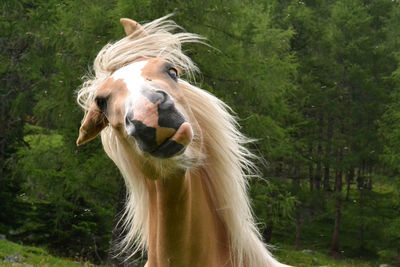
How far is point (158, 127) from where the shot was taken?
65.7 inches

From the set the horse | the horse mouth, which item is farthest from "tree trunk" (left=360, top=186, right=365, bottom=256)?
the horse mouth

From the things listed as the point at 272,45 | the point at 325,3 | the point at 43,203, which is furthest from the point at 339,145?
the point at 43,203

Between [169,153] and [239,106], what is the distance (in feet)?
29.2

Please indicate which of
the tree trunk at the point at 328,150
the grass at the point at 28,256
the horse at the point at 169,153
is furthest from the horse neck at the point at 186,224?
the tree trunk at the point at 328,150

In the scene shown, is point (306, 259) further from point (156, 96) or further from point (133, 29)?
point (156, 96)

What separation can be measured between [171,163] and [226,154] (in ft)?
1.80

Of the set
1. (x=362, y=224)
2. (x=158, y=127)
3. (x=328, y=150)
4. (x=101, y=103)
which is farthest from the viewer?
(x=328, y=150)

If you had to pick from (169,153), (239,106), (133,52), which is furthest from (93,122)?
(239,106)

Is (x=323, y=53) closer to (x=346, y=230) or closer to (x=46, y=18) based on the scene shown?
(x=346, y=230)

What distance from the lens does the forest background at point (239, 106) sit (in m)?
9.90

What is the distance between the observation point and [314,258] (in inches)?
725

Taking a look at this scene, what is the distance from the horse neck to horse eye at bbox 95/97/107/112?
1.27 ft

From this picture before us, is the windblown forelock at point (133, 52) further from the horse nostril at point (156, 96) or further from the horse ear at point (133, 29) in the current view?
the horse nostril at point (156, 96)

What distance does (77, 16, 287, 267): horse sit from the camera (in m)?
1.74
